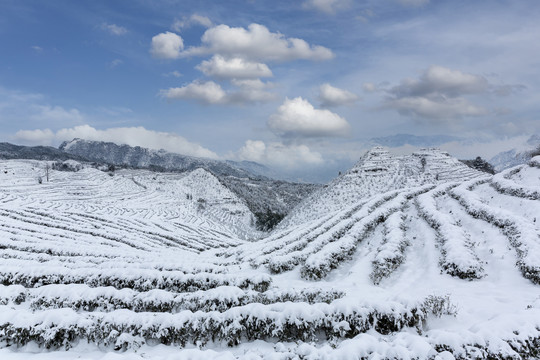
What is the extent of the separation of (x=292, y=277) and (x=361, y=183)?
66.7 metres

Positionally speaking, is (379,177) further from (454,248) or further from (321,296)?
(321,296)

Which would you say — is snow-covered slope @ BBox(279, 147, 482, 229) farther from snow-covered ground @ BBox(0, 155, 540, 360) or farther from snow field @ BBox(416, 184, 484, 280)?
snow-covered ground @ BBox(0, 155, 540, 360)

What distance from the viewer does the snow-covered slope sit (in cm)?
6874

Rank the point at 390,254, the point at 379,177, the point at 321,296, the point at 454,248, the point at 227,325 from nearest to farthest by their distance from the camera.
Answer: the point at 227,325, the point at 321,296, the point at 454,248, the point at 390,254, the point at 379,177

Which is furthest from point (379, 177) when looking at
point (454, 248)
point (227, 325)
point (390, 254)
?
point (227, 325)

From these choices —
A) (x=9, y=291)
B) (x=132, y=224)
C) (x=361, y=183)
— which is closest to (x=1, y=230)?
(x=132, y=224)

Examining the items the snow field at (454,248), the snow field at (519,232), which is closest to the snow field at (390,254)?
the snow field at (454,248)

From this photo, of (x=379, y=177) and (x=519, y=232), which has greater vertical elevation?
(x=379, y=177)

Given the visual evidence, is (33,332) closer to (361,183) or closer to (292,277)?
(292,277)

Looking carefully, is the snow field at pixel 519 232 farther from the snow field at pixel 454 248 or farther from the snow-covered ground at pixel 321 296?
the snow field at pixel 454 248

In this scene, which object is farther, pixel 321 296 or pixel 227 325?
pixel 321 296

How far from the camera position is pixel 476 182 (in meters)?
45.6

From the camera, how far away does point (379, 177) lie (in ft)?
285

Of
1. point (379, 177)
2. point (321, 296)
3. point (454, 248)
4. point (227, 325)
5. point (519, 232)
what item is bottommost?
point (227, 325)
